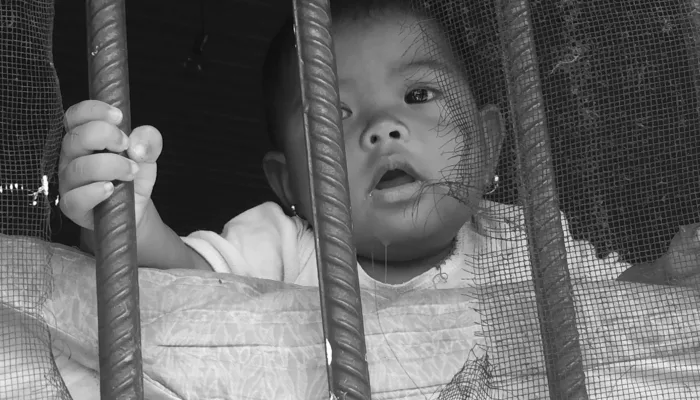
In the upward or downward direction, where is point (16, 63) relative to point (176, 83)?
downward

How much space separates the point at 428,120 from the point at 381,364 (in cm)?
52

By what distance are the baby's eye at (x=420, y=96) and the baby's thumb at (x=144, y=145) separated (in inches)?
19.4

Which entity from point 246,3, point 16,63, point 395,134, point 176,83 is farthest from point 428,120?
point 176,83

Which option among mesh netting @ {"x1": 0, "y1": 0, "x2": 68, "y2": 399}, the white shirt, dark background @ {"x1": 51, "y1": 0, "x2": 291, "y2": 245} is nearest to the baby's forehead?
the white shirt

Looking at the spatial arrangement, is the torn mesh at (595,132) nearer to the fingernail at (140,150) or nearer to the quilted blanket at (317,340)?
the quilted blanket at (317,340)

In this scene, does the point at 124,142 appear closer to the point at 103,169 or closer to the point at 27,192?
the point at 103,169

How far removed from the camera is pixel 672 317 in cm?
102

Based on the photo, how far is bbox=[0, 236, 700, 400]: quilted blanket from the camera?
99cm

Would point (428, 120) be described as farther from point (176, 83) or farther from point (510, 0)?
point (176, 83)

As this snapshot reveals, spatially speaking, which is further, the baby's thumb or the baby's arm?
the baby's arm

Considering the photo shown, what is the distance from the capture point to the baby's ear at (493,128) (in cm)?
107

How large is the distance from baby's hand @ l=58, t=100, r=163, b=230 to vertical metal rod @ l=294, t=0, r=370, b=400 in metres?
0.19

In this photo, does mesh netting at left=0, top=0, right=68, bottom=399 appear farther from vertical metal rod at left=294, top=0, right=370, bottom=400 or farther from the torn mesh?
the torn mesh

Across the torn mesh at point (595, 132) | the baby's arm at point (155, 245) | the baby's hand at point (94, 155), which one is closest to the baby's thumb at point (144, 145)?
the baby's hand at point (94, 155)
